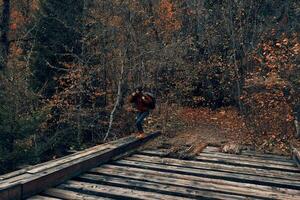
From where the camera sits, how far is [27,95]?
11602 mm

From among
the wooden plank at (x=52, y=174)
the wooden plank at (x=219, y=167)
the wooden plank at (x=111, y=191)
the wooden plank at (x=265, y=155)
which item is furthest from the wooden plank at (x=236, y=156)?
the wooden plank at (x=111, y=191)

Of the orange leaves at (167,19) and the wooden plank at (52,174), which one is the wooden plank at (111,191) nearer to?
the wooden plank at (52,174)

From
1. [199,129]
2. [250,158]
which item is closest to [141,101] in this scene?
[250,158]

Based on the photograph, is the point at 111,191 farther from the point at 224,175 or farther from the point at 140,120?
the point at 140,120

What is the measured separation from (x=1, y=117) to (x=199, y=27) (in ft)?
43.0

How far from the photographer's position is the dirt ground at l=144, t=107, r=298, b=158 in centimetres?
980

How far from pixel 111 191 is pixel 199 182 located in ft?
5.47

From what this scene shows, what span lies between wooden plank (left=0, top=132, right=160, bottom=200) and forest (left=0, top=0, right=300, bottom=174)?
13.2 feet

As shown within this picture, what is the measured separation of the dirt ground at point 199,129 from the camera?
9.80 m

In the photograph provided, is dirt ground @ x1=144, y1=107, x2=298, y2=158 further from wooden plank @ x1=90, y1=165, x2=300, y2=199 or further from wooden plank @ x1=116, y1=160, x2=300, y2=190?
wooden plank @ x1=90, y1=165, x2=300, y2=199

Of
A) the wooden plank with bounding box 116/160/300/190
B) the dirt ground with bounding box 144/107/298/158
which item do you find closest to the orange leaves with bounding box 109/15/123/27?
the dirt ground with bounding box 144/107/298/158

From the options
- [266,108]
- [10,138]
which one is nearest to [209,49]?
[266,108]

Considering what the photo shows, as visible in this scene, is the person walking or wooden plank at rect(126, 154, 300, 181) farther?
the person walking

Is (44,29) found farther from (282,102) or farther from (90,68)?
(282,102)
